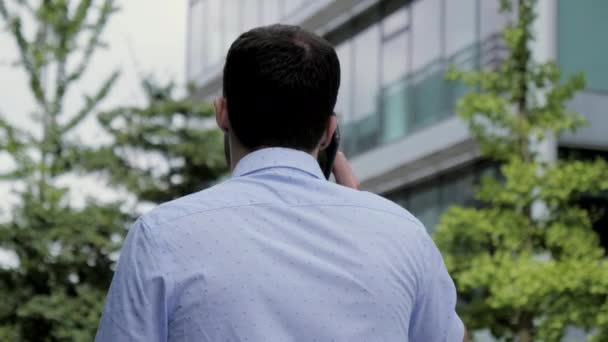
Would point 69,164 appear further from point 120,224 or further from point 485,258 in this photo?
point 485,258

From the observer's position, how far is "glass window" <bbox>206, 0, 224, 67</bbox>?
31812mm

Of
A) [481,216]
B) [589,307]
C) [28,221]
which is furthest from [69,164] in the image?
[589,307]

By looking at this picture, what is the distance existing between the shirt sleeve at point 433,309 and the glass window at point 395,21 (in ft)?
71.6

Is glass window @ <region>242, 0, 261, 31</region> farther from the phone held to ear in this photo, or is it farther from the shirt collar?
the shirt collar

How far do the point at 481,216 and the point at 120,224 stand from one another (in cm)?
430

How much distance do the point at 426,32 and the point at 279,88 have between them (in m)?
21.1

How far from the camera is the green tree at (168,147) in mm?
21266

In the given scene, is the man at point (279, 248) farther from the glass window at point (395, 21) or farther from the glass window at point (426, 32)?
the glass window at point (395, 21)

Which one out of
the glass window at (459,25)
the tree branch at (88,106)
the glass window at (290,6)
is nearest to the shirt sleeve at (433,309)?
the tree branch at (88,106)

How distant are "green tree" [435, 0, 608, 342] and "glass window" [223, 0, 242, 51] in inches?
607

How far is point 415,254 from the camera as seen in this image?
229 cm

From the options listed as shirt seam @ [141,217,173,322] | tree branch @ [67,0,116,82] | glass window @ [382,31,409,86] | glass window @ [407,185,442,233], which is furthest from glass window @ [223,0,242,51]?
shirt seam @ [141,217,173,322]

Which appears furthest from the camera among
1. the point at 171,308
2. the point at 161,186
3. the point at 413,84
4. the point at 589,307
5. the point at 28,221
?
the point at 413,84

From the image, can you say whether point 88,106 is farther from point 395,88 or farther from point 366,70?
point 366,70
